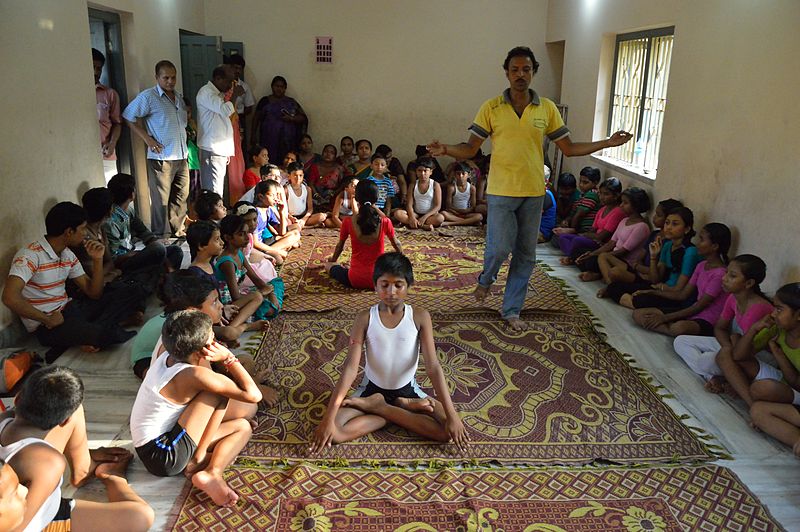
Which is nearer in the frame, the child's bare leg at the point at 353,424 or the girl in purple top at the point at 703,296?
the child's bare leg at the point at 353,424

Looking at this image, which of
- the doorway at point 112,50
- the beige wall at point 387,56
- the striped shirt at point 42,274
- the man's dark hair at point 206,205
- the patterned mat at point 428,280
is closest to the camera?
the striped shirt at point 42,274

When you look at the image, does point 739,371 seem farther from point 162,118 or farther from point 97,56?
point 97,56

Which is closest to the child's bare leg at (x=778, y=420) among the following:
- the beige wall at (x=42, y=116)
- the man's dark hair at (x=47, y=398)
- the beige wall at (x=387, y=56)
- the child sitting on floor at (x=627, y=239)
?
the child sitting on floor at (x=627, y=239)

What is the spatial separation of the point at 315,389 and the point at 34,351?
5.57 ft

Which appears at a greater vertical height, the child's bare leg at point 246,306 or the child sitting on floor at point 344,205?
the child sitting on floor at point 344,205

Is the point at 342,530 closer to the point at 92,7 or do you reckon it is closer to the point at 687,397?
the point at 687,397

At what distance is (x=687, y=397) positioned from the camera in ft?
11.4

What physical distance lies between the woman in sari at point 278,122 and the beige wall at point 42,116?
319 centimetres

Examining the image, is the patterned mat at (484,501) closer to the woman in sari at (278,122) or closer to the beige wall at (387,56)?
the woman in sari at (278,122)

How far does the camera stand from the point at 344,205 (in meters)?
6.99

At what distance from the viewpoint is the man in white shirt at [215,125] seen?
6.65m

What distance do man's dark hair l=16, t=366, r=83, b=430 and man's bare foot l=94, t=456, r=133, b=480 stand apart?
49 cm

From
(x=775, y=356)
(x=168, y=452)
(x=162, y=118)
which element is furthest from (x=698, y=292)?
(x=162, y=118)

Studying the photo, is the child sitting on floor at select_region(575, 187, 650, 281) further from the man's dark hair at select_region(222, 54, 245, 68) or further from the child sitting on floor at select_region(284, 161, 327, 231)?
the man's dark hair at select_region(222, 54, 245, 68)
